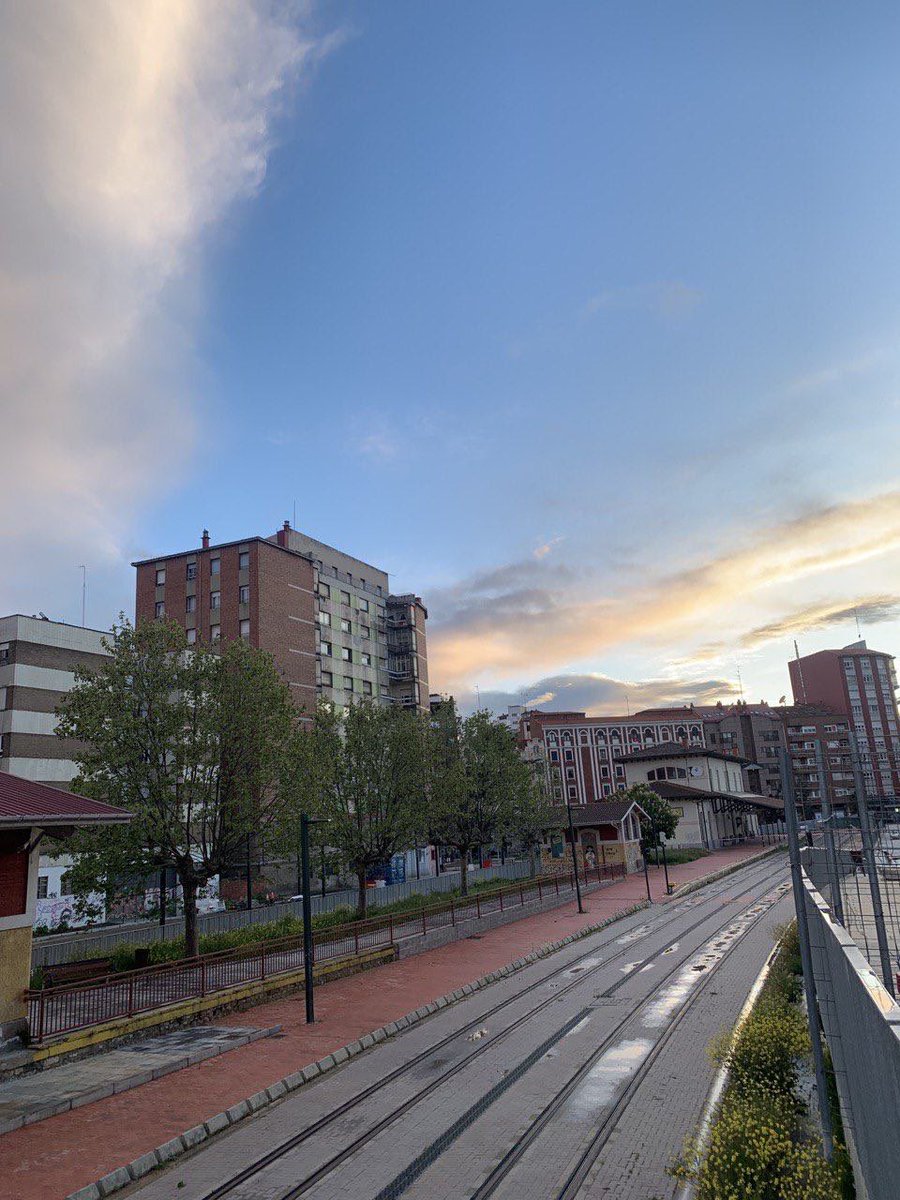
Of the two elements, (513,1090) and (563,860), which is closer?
(513,1090)

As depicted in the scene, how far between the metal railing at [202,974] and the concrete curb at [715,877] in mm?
16806

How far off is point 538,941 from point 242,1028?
1457 cm

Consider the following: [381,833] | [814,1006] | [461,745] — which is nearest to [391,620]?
[461,745]

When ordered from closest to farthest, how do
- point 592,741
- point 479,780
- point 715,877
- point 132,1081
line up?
point 132,1081
point 479,780
point 715,877
point 592,741

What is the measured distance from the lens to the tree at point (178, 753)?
22812mm

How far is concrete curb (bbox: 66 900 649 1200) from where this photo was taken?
1055 cm

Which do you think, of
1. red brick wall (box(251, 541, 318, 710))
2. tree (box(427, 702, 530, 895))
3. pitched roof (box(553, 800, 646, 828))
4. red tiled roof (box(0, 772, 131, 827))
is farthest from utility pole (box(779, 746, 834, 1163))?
red brick wall (box(251, 541, 318, 710))

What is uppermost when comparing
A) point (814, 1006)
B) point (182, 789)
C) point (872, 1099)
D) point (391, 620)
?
point (391, 620)

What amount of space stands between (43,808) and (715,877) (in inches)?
1870

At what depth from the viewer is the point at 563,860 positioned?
188 ft

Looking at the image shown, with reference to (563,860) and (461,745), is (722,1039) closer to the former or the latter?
(461,745)

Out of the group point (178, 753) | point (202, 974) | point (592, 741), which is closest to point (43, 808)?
point (202, 974)

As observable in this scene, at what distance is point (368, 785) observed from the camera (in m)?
34.7

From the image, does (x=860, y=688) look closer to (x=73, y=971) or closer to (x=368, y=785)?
(x=368, y=785)
